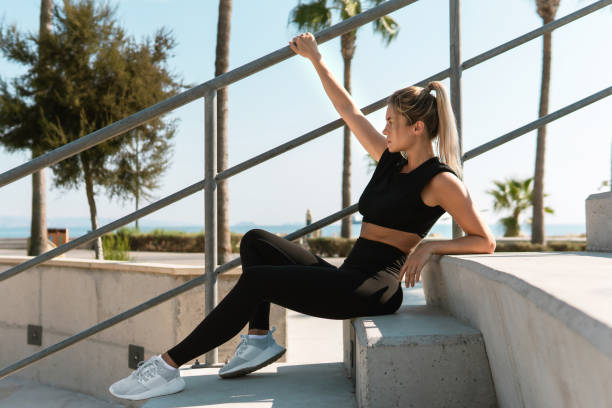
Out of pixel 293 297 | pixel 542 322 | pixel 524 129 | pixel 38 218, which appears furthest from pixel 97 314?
pixel 38 218

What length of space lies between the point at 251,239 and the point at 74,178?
1047cm

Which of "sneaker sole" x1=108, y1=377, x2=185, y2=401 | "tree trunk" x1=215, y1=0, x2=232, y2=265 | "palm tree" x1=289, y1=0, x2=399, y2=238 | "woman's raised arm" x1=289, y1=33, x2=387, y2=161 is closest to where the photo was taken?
"sneaker sole" x1=108, y1=377, x2=185, y2=401

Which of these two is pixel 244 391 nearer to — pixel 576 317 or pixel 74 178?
pixel 576 317

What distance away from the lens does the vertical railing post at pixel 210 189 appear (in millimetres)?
2062

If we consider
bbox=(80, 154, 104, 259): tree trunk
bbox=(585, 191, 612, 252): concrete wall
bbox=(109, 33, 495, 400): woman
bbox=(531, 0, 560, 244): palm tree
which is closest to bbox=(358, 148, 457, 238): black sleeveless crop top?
bbox=(109, 33, 495, 400): woman

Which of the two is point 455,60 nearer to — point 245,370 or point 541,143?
point 245,370

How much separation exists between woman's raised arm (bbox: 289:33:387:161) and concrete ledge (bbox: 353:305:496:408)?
0.98 metres

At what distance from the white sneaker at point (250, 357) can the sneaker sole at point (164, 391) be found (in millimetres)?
165

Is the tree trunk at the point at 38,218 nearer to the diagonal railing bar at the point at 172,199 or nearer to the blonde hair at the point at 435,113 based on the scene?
the diagonal railing bar at the point at 172,199

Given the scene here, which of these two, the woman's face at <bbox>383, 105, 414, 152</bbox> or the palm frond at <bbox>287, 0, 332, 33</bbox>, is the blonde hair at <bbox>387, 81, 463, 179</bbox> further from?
the palm frond at <bbox>287, 0, 332, 33</bbox>

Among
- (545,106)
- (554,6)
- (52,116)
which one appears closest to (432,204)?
(52,116)

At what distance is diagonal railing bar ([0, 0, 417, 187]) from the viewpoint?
1.88m

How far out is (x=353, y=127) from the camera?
2.32 m

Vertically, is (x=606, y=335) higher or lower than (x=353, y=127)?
lower
